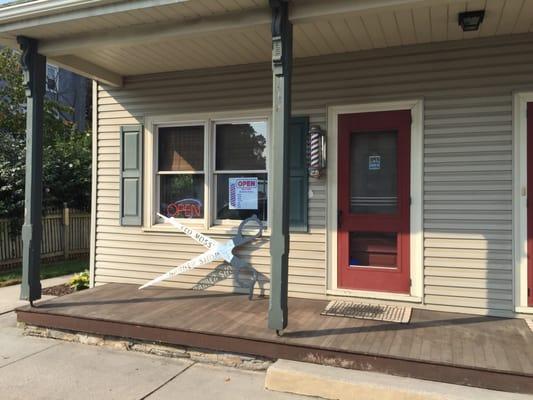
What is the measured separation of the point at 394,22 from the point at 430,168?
55.9 inches

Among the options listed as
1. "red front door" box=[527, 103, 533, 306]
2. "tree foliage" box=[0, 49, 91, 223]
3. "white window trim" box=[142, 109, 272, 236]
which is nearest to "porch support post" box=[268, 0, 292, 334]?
"white window trim" box=[142, 109, 272, 236]

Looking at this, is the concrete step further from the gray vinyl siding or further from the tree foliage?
the tree foliage

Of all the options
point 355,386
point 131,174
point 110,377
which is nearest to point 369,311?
point 355,386

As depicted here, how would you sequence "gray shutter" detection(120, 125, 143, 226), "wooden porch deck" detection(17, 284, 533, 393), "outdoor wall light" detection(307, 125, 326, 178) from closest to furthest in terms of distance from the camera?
"wooden porch deck" detection(17, 284, 533, 393) → "outdoor wall light" detection(307, 125, 326, 178) → "gray shutter" detection(120, 125, 143, 226)

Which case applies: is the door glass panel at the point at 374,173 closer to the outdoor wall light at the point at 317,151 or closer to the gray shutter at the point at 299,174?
the outdoor wall light at the point at 317,151

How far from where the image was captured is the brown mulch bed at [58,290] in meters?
6.23

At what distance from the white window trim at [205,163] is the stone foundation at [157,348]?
63.6 inches

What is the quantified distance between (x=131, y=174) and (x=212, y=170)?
3.61ft

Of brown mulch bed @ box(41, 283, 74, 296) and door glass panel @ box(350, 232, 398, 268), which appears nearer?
door glass panel @ box(350, 232, 398, 268)

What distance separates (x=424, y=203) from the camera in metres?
4.53

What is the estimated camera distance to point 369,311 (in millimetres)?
Answer: 4426

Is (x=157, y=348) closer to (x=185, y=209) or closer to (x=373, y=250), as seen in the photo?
(x=185, y=209)

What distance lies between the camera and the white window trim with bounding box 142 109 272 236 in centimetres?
529

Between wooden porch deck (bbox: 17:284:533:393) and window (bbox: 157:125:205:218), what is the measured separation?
114cm
